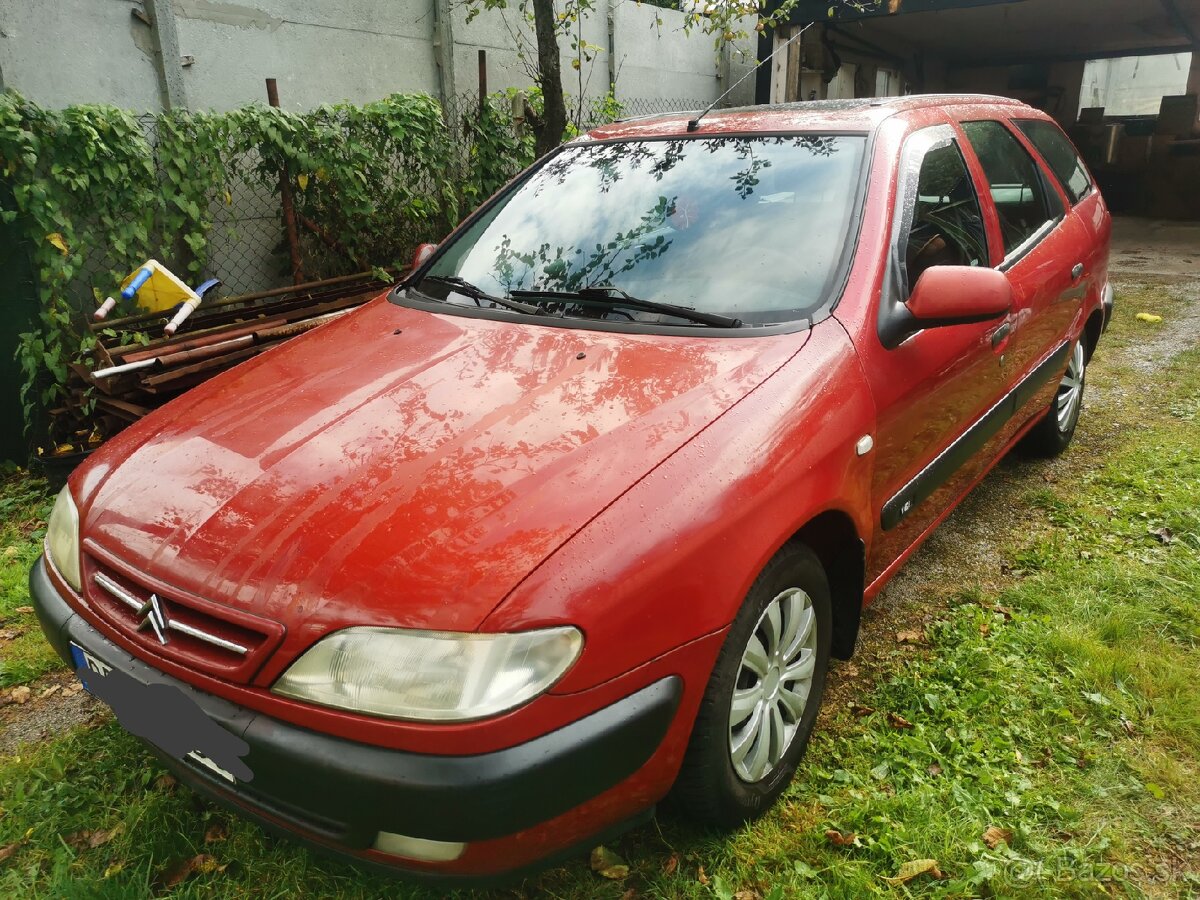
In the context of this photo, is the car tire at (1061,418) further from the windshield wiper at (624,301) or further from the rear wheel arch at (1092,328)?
the windshield wiper at (624,301)

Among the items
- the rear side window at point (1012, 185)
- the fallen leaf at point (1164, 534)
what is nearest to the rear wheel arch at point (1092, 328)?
the rear side window at point (1012, 185)

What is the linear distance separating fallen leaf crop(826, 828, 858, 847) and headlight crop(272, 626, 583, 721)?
95 cm

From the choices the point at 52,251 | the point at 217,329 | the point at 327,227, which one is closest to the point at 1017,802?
the point at 217,329

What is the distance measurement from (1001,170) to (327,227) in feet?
13.5

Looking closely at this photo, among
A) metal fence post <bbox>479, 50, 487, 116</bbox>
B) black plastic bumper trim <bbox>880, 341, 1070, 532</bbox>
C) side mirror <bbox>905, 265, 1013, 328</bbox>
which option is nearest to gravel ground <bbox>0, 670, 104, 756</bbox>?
black plastic bumper trim <bbox>880, 341, 1070, 532</bbox>

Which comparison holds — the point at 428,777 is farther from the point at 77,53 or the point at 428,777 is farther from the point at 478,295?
the point at 77,53

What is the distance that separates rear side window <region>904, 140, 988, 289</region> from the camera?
2477mm

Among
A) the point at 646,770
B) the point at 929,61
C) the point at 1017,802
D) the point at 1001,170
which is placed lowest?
the point at 1017,802

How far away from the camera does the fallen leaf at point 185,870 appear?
191 cm

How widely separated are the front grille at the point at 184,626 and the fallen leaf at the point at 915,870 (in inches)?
55.3

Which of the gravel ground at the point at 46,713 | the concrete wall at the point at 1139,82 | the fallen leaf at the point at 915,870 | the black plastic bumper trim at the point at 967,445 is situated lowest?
the gravel ground at the point at 46,713

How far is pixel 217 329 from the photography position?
4.40m

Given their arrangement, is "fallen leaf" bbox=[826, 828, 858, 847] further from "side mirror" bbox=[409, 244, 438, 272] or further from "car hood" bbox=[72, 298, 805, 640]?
"side mirror" bbox=[409, 244, 438, 272]

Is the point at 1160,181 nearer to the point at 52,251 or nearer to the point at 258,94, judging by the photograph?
the point at 258,94
